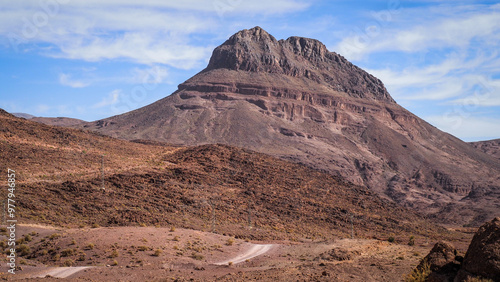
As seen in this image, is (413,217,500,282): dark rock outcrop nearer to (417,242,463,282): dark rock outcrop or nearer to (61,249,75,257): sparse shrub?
(417,242,463,282): dark rock outcrop

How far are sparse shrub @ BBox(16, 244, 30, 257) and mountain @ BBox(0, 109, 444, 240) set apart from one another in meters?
8.27

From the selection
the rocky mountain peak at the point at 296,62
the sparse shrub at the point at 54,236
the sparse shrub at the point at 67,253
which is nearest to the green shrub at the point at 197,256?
the sparse shrub at the point at 67,253

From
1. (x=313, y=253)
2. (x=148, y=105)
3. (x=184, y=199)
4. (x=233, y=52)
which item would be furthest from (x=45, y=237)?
(x=233, y=52)

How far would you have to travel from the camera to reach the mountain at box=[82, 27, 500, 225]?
120 m

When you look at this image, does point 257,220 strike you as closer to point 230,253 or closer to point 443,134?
point 230,253

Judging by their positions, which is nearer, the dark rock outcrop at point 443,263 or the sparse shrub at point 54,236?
the dark rock outcrop at point 443,263

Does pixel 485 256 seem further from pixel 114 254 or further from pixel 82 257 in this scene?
pixel 82 257

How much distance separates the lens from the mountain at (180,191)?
42688 mm

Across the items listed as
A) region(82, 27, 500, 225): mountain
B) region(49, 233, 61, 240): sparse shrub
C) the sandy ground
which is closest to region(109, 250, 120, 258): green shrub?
the sandy ground

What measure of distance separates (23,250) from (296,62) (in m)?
157

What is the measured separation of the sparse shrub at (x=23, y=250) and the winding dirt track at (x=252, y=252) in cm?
1092

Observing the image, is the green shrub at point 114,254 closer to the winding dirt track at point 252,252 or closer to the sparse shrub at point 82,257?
the sparse shrub at point 82,257

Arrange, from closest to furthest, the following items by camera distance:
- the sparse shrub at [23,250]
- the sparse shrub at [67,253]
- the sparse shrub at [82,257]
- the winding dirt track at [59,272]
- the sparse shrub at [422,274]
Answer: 1. the sparse shrub at [422,274]
2. the winding dirt track at [59,272]
3. the sparse shrub at [82,257]
4. the sparse shrub at [67,253]
5. the sparse shrub at [23,250]

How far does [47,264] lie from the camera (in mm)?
24969
